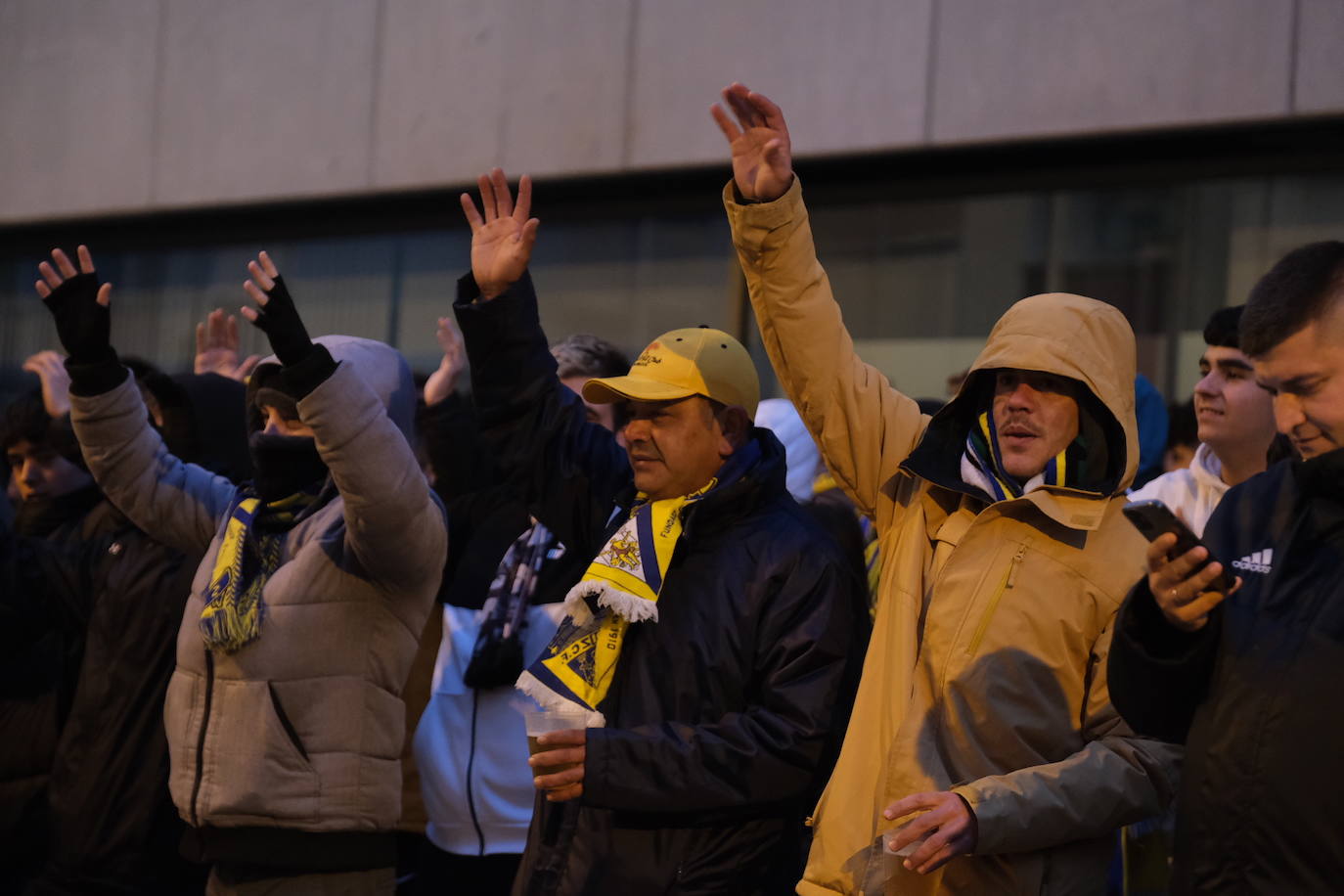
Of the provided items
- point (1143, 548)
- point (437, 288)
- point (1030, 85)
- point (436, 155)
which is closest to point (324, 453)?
point (1143, 548)

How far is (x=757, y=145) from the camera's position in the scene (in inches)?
126

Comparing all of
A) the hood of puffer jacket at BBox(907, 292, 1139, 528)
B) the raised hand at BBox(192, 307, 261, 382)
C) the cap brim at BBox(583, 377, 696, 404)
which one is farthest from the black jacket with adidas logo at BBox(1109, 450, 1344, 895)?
the raised hand at BBox(192, 307, 261, 382)

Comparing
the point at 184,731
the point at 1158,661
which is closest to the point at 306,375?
the point at 184,731

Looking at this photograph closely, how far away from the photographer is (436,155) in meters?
8.41

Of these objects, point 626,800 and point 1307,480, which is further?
point 626,800

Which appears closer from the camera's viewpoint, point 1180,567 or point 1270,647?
point 1180,567

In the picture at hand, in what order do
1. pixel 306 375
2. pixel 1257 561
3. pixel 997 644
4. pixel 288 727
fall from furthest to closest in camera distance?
pixel 288 727 → pixel 306 375 → pixel 997 644 → pixel 1257 561

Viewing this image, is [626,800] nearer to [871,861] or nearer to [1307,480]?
[871,861]

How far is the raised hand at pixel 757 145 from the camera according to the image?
10.4ft

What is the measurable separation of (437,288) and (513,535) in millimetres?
4702

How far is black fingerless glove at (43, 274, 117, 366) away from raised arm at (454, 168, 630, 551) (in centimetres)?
127

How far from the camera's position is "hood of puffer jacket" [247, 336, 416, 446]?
Answer: 416cm

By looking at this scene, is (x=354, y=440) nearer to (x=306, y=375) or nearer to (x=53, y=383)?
(x=306, y=375)

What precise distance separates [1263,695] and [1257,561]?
0.25 meters
